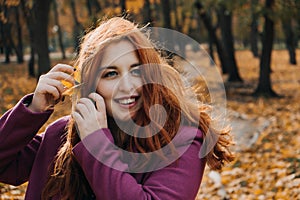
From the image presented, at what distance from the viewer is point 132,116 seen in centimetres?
194

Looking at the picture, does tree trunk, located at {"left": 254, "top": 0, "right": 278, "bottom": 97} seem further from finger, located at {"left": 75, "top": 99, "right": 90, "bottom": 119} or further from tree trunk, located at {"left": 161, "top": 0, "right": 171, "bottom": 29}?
finger, located at {"left": 75, "top": 99, "right": 90, "bottom": 119}

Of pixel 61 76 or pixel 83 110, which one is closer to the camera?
pixel 83 110

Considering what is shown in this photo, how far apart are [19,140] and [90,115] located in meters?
0.39

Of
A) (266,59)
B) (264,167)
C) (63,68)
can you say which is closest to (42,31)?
(266,59)

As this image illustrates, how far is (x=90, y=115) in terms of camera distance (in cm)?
185

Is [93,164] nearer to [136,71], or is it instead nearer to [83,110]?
[83,110]

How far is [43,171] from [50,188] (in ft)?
0.40

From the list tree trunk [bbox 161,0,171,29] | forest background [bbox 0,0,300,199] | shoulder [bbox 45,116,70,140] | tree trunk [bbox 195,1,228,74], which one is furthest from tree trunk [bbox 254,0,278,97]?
shoulder [bbox 45,116,70,140]

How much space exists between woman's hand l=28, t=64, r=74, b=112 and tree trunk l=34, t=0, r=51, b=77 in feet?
45.7

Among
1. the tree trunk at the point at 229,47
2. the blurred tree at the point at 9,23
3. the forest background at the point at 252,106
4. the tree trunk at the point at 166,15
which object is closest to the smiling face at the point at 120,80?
the forest background at the point at 252,106

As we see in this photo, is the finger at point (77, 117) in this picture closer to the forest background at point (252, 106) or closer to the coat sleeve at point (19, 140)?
the coat sleeve at point (19, 140)

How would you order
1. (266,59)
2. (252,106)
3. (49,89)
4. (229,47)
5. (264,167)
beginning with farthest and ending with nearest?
(229,47) < (266,59) < (252,106) < (264,167) < (49,89)

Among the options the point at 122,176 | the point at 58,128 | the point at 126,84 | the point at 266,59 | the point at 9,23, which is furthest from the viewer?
the point at 9,23

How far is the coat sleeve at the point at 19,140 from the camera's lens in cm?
200
